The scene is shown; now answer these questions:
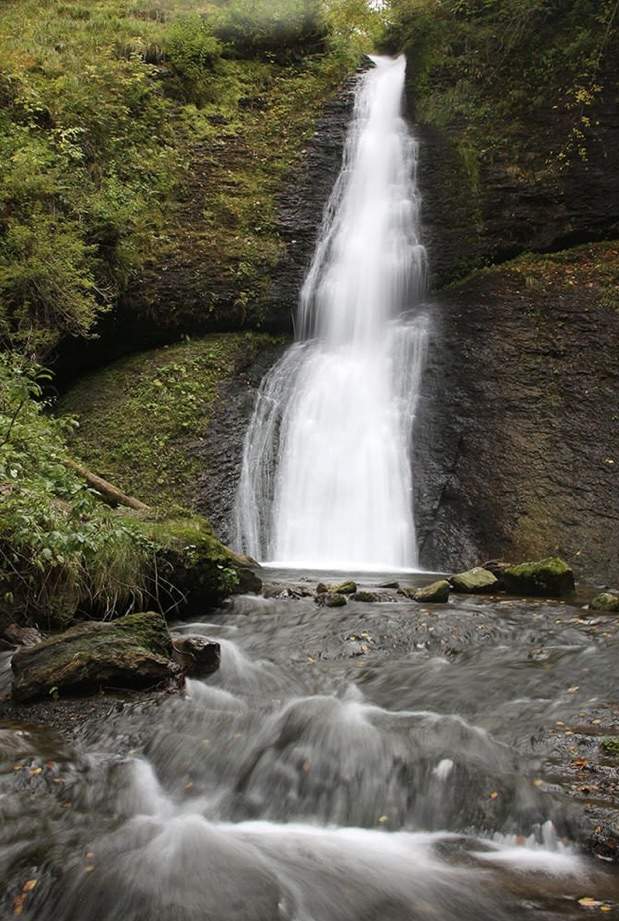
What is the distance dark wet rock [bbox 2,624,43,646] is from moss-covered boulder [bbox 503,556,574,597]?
4759 mm

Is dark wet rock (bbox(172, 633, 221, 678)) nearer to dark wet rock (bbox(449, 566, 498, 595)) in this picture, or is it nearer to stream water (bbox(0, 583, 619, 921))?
stream water (bbox(0, 583, 619, 921))

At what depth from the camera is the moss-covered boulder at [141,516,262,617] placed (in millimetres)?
6980

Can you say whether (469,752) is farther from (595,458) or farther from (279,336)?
(279,336)

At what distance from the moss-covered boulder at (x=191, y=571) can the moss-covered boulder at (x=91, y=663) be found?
63.0 inches

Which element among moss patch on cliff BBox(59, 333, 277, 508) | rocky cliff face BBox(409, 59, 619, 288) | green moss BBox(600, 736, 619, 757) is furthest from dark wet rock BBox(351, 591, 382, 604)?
rocky cliff face BBox(409, 59, 619, 288)

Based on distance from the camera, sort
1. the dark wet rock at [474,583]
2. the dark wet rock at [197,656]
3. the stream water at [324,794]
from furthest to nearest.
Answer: the dark wet rock at [474,583] → the dark wet rock at [197,656] → the stream water at [324,794]

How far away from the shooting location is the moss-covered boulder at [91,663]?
484 cm

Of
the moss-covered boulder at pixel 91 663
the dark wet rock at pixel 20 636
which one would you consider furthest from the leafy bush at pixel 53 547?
the moss-covered boulder at pixel 91 663

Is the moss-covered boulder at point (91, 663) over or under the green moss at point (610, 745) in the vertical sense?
over

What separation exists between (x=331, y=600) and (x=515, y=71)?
13396 mm

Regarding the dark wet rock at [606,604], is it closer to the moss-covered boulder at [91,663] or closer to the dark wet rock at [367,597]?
the dark wet rock at [367,597]

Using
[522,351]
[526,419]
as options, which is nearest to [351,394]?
[522,351]

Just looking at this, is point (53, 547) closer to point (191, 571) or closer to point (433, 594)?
point (191, 571)

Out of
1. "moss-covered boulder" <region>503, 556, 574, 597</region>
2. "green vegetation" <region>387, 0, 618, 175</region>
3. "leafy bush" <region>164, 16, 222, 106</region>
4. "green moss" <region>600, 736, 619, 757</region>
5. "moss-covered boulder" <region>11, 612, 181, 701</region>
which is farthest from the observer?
"leafy bush" <region>164, 16, 222, 106</region>
